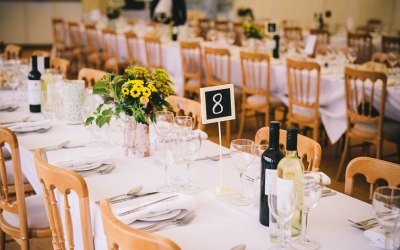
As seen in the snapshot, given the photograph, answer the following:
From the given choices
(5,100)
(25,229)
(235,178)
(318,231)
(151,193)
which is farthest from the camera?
(5,100)

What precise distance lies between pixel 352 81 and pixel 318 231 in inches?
117

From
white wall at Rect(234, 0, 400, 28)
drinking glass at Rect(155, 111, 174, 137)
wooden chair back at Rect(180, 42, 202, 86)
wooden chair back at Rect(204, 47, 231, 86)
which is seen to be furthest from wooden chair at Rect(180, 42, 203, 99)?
white wall at Rect(234, 0, 400, 28)

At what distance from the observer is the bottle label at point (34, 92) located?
10.5ft

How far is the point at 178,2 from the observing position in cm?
875

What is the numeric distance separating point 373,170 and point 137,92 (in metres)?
1.02

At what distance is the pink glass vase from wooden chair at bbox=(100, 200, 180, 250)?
3.34ft

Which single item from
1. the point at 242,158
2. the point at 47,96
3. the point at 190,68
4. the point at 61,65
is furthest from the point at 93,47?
the point at 242,158

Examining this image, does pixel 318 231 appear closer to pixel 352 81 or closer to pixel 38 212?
pixel 38 212

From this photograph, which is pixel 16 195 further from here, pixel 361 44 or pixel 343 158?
pixel 361 44

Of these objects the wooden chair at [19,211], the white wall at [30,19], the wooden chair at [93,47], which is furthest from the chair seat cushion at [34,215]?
the white wall at [30,19]

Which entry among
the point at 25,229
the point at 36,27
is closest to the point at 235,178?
the point at 25,229

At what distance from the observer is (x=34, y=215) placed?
7.99ft

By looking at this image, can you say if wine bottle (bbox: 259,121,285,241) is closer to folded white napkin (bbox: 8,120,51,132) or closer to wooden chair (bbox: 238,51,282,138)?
folded white napkin (bbox: 8,120,51,132)

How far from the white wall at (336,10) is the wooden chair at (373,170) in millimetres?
9900
